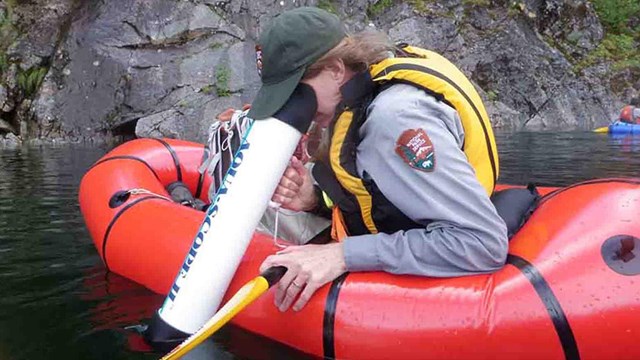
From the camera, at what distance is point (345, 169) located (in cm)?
234

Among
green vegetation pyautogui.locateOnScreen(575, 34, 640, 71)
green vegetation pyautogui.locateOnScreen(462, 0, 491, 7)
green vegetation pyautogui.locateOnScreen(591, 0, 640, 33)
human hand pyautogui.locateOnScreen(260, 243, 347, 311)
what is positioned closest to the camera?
human hand pyautogui.locateOnScreen(260, 243, 347, 311)

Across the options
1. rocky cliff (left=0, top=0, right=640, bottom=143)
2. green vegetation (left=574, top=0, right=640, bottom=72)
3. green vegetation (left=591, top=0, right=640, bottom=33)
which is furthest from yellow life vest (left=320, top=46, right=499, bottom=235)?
green vegetation (left=591, top=0, right=640, bottom=33)

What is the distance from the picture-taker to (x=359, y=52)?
2203 mm

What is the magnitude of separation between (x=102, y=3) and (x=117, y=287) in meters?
16.3

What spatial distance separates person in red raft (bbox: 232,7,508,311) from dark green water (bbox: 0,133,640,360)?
0.62 meters

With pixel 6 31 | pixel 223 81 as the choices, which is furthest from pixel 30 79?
pixel 223 81

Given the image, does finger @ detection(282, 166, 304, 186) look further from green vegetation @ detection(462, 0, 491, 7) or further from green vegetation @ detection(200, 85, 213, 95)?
green vegetation @ detection(462, 0, 491, 7)

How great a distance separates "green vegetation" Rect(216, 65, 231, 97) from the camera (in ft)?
54.5

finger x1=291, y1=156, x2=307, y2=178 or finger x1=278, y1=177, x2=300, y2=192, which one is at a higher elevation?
Answer: finger x1=291, y1=156, x2=307, y2=178

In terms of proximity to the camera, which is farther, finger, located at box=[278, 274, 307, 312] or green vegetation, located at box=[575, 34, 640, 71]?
green vegetation, located at box=[575, 34, 640, 71]

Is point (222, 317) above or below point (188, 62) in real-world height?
above

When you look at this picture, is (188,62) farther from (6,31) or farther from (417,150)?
(417,150)

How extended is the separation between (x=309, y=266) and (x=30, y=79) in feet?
57.5

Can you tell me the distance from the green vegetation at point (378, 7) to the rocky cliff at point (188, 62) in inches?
1.3
